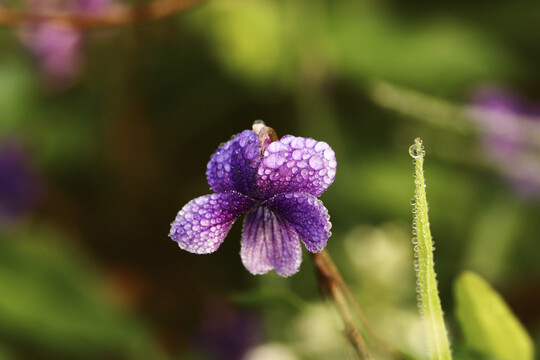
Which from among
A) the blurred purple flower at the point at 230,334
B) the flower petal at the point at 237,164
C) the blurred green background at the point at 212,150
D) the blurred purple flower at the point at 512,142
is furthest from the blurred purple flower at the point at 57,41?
the flower petal at the point at 237,164

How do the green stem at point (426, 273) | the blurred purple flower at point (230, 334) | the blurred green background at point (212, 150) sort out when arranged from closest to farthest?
the green stem at point (426, 273) → the blurred purple flower at point (230, 334) → the blurred green background at point (212, 150)

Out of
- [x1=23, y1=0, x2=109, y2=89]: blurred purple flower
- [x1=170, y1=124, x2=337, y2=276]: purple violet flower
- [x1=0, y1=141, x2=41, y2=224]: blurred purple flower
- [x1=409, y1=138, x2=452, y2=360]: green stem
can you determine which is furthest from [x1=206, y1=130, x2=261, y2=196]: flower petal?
[x1=0, y1=141, x2=41, y2=224]: blurred purple flower

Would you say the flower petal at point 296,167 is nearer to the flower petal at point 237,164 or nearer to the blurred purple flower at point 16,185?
the flower petal at point 237,164

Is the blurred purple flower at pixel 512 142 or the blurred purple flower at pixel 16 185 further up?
the blurred purple flower at pixel 512 142

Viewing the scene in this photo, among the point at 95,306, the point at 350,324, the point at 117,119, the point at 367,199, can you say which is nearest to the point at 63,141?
the point at 117,119

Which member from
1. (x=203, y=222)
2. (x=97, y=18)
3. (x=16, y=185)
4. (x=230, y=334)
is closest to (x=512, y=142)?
(x=230, y=334)

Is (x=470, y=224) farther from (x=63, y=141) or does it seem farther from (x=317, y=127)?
(x=63, y=141)
